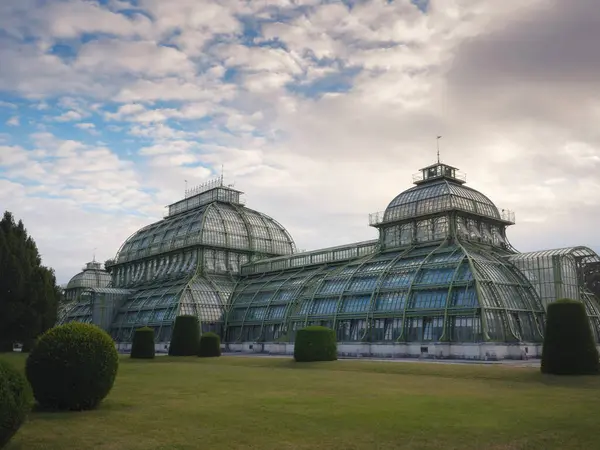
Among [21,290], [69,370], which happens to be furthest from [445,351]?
[21,290]

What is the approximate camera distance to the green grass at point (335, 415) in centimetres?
1689

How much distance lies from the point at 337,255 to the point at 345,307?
14.9m

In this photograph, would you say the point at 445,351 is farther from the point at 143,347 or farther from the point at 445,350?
the point at 143,347

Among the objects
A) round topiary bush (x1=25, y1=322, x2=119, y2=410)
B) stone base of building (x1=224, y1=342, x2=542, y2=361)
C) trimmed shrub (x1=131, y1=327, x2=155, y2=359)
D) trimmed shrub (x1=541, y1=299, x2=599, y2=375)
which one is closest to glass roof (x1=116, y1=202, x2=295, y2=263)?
trimmed shrub (x1=131, y1=327, x2=155, y2=359)

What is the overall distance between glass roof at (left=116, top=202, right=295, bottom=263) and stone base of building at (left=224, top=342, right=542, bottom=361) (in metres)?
39.6

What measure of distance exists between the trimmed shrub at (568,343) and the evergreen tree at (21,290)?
4707cm

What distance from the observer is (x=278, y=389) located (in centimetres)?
2989

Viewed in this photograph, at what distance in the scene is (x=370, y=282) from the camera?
66.8 m

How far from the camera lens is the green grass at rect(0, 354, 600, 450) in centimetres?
1689

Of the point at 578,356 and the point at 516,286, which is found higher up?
the point at 516,286

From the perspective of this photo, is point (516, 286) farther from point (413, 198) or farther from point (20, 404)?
point (20, 404)

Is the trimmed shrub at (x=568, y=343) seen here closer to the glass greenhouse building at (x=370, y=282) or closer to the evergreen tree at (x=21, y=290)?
the glass greenhouse building at (x=370, y=282)

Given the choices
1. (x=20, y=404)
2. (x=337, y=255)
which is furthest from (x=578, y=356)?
(x=337, y=255)

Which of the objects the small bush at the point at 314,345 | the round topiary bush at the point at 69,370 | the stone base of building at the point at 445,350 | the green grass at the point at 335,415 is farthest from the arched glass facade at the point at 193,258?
the round topiary bush at the point at 69,370
